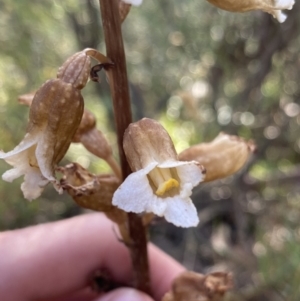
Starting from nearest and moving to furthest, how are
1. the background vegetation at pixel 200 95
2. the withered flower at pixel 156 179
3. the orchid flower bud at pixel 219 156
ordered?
the withered flower at pixel 156 179, the orchid flower bud at pixel 219 156, the background vegetation at pixel 200 95

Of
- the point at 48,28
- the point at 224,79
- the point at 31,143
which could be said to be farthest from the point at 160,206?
the point at 224,79

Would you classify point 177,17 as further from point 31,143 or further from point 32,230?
point 31,143

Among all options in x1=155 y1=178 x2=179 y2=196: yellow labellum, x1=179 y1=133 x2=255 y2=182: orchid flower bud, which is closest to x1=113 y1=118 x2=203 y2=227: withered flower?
x1=155 y1=178 x2=179 y2=196: yellow labellum

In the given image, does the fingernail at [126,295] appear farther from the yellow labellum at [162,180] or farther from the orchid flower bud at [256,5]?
the orchid flower bud at [256,5]

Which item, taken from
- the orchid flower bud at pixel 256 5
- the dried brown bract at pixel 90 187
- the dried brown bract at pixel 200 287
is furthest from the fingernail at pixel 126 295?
the orchid flower bud at pixel 256 5

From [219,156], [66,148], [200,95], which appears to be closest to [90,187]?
[66,148]
